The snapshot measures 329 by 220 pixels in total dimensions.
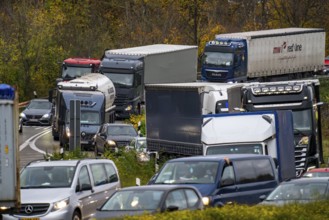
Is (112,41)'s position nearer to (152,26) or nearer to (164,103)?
(152,26)

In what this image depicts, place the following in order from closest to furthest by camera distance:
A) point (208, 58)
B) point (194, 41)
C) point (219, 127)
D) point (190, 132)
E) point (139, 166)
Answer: point (219, 127), point (190, 132), point (139, 166), point (208, 58), point (194, 41)

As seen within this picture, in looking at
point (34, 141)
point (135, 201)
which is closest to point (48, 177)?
point (135, 201)

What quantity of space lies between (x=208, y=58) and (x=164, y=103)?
110 ft

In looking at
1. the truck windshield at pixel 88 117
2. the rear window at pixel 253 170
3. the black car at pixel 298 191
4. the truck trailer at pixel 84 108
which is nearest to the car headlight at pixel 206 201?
the black car at pixel 298 191

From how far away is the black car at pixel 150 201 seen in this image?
20.0 meters

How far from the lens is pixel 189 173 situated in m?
24.2

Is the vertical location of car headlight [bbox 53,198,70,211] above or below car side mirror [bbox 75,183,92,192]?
below

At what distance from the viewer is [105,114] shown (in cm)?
5172

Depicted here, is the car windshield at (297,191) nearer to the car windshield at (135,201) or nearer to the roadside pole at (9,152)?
the car windshield at (135,201)

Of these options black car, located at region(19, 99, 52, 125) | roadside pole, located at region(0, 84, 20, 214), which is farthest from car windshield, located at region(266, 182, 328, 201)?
black car, located at region(19, 99, 52, 125)

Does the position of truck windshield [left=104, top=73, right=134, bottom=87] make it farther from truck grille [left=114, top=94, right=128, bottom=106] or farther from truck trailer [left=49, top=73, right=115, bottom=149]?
truck trailer [left=49, top=73, right=115, bottom=149]

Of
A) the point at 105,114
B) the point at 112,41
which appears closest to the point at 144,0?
the point at 112,41

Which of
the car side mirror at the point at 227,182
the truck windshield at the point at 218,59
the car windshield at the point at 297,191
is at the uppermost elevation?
the truck windshield at the point at 218,59

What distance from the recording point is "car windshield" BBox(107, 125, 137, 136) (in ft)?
148
